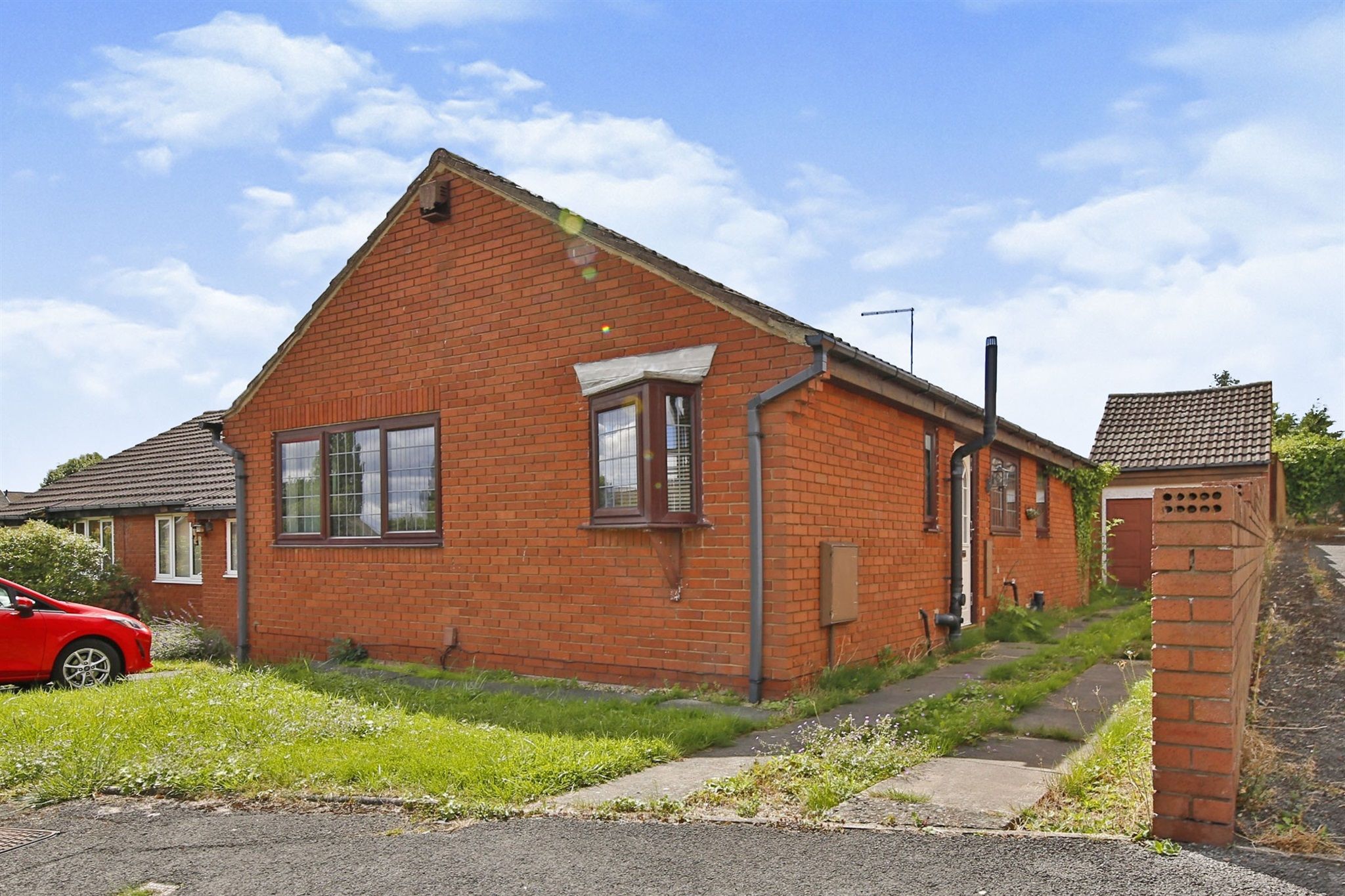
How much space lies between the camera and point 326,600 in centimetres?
1212

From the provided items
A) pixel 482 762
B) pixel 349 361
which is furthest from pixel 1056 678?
pixel 349 361

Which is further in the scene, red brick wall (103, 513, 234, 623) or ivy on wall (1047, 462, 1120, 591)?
ivy on wall (1047, 462, 1120, 591)

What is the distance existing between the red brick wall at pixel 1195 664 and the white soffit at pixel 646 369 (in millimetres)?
4906

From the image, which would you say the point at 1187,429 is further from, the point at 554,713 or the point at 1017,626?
the point at 554,713

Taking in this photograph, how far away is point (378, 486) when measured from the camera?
1155cm

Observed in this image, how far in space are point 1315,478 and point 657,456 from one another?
3321 cm

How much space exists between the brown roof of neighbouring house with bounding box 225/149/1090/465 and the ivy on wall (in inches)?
249

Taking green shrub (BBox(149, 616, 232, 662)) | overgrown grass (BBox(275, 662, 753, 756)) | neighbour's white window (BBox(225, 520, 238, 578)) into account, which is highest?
neighbour's white window (BBox(225, 520, 238, 578))

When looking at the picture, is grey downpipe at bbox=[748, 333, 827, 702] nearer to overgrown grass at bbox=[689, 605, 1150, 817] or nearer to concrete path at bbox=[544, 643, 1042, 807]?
concrete path at bbox=[544, 643, 1042, 807]

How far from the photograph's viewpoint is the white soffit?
883 cm

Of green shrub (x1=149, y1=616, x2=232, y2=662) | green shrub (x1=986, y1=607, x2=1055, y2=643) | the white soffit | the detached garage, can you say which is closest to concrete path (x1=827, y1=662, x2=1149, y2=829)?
the white soffit

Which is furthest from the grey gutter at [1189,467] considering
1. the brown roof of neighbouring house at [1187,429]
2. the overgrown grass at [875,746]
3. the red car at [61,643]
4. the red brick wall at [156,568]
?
the red car at [61,643]

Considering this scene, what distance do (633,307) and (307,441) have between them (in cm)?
517

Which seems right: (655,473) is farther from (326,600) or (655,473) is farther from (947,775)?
(326,600)
